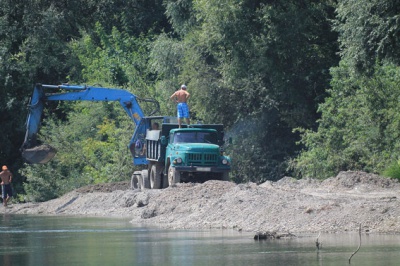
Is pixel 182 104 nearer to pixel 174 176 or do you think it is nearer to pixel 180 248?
pixel 174 176

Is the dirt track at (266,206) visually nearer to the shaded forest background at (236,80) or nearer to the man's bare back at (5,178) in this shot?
the shaded forest background at (236,80)

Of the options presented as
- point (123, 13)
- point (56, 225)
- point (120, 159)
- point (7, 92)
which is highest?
point (123, 13)

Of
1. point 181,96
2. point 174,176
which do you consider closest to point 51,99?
point 181,96

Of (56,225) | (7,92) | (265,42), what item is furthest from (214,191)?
(7,92)

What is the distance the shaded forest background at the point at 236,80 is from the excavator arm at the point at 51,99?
17.1 feet

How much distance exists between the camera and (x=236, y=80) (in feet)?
137

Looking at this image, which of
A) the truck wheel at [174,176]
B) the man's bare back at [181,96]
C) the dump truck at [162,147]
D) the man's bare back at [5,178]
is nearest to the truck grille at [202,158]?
the dump truck at [162,147]

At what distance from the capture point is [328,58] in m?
42.2

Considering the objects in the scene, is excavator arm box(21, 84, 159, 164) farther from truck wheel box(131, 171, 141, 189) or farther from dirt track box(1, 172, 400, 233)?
dirt track box(1, 172, 400, 233)

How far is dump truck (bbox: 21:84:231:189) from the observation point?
32.8 meters

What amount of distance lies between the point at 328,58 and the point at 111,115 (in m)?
12.4

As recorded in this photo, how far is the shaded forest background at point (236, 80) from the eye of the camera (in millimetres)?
35625

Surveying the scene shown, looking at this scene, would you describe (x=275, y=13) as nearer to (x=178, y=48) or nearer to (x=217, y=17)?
(x=217, y=17)

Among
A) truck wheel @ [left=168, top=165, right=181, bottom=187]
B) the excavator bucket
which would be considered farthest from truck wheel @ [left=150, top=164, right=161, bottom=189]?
the excavator bucket
